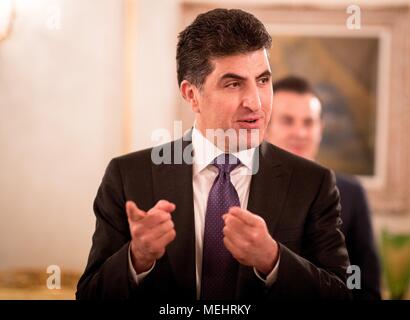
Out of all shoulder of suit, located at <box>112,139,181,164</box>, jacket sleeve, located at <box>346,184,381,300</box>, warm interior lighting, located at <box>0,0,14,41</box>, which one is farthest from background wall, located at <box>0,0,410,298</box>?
jacket sleeve, located at <box>346,184,381,300</box>

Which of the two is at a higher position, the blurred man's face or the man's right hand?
the blurred man's face

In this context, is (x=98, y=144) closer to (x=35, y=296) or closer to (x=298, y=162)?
(x=35, y=296)

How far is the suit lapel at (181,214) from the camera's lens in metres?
0.87

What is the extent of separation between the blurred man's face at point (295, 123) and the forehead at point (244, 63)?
42cm

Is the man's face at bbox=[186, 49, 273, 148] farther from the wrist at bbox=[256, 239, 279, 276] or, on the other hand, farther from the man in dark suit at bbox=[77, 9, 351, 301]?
the wrist at bbox=[256, 239, 279, 276]

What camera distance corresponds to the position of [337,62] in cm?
155

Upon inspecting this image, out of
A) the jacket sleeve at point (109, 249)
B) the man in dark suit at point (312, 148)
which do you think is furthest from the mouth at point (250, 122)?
the man in dark suit at point (312, 148)

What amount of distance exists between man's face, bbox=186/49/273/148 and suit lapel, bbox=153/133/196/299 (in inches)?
3.4

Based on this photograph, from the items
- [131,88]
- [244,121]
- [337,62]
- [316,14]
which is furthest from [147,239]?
[337,62]

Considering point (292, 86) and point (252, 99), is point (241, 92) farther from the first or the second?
point (292, 86)

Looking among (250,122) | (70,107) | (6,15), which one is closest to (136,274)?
(250,122)

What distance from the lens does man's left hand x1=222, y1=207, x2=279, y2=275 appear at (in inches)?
29.2

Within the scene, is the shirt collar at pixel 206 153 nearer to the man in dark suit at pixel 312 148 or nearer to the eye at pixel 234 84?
the eye at pixel 234 84

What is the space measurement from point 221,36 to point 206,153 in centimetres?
18
